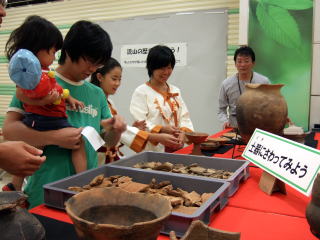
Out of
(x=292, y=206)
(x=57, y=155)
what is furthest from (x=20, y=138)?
(x=292, y=206)

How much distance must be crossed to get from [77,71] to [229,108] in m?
2.58

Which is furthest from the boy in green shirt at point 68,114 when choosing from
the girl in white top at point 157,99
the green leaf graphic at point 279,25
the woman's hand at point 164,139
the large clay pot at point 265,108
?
the green leaf graphic at point 279,25

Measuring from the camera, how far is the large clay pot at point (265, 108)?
171cm

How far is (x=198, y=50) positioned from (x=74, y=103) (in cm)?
327

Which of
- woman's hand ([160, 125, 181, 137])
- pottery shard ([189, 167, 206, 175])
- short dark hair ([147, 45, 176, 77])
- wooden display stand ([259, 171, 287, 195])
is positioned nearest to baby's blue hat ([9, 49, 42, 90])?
pottery shard ([189, 167, 206, 175])

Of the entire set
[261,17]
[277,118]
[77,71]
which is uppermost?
[261,17]

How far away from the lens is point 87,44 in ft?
4.72

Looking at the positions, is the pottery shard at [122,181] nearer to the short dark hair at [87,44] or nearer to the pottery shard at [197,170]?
the pottery shard at [197,170]

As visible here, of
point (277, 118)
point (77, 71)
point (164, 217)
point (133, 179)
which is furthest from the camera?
point (277, 118)

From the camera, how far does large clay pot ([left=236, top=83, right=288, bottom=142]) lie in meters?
1.71

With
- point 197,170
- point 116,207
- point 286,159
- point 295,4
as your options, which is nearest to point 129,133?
point 197,170

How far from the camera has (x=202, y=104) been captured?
14.9 ft

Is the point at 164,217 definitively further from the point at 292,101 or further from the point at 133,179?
the point at 292,101

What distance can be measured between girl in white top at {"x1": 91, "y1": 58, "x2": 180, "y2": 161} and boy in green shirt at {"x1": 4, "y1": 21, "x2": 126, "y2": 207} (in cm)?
42
